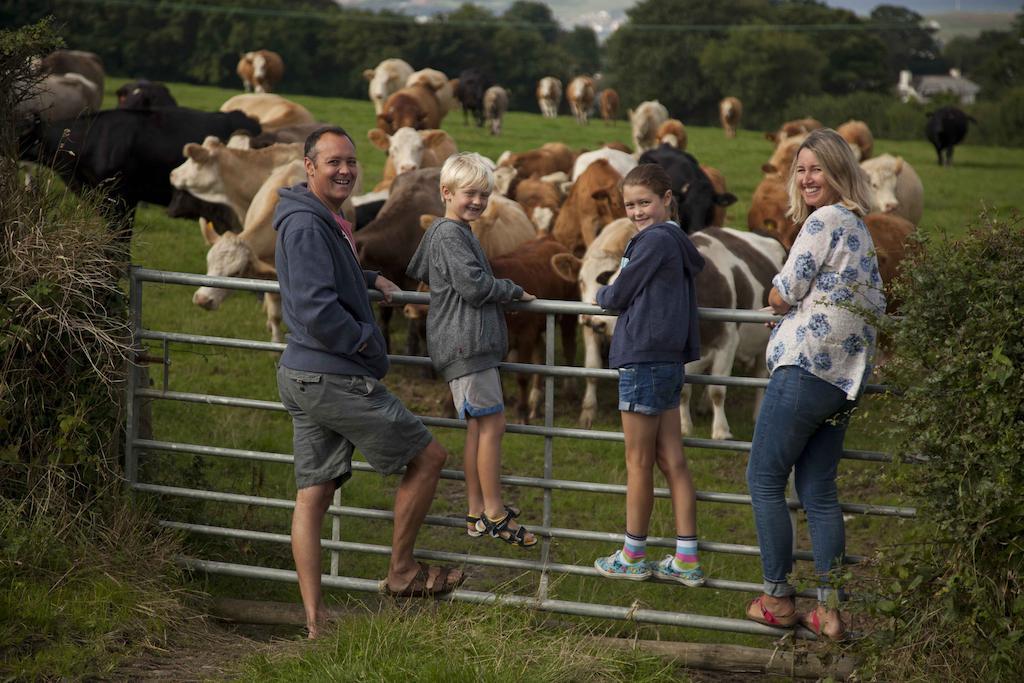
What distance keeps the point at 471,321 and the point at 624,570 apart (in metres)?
1.20

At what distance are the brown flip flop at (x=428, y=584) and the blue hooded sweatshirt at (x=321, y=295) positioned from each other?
0.94 metres

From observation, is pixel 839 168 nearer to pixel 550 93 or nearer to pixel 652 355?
pixel 652 355

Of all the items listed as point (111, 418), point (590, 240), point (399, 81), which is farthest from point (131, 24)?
point (111, 418)

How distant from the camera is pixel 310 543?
4922 mm

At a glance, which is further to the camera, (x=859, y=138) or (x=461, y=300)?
(x=859, y=138)

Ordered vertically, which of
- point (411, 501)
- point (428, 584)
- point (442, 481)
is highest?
point (411, 501)

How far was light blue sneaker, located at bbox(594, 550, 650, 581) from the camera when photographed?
5057 mm

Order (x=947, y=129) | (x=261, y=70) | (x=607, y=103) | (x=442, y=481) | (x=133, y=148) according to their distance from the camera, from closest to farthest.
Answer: (x=442, y=481) < (x=133, y=148) < (x=947, y=129) < (x=261, y=70) < (x=607, y=103)

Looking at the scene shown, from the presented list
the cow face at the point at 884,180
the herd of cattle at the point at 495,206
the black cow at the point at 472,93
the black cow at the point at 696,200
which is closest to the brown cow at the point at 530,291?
the herd of cattle at the point at 495,206

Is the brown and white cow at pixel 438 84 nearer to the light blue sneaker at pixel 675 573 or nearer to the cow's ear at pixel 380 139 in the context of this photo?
the cow's ear at pixel 380 139

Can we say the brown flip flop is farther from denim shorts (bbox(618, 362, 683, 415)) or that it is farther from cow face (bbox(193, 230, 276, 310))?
cow face (bbox(193, 230, 276, 310))

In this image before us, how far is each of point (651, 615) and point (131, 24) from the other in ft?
185

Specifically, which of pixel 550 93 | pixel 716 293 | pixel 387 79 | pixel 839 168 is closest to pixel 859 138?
pixel 387 79

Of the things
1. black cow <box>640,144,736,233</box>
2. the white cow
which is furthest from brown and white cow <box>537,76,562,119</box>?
black cow <box>640,144,736,233</box>
